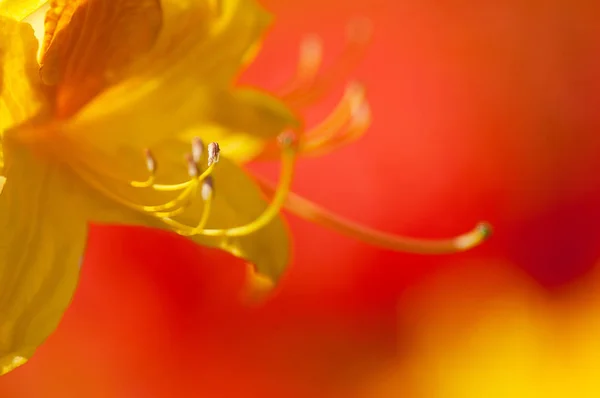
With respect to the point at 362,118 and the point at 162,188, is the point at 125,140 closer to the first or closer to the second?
the point at 162,188

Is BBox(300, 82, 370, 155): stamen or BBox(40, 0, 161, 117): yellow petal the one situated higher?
BBox(300, 82, 370, 155): stamen

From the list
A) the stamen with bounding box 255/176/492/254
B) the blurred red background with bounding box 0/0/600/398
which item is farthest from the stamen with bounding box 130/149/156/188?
the blurred red background with bounding box 0/0/600/398

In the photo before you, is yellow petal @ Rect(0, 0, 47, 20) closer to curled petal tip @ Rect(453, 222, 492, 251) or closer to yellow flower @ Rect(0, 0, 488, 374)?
yellow flower @ Rect(0, 0, 488, 374)

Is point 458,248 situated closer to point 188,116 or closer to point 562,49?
point 188,116

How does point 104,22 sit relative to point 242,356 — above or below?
below

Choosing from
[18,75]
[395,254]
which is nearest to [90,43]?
→ [18,75]

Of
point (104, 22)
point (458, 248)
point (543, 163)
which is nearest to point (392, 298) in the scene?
point (543, 163)
